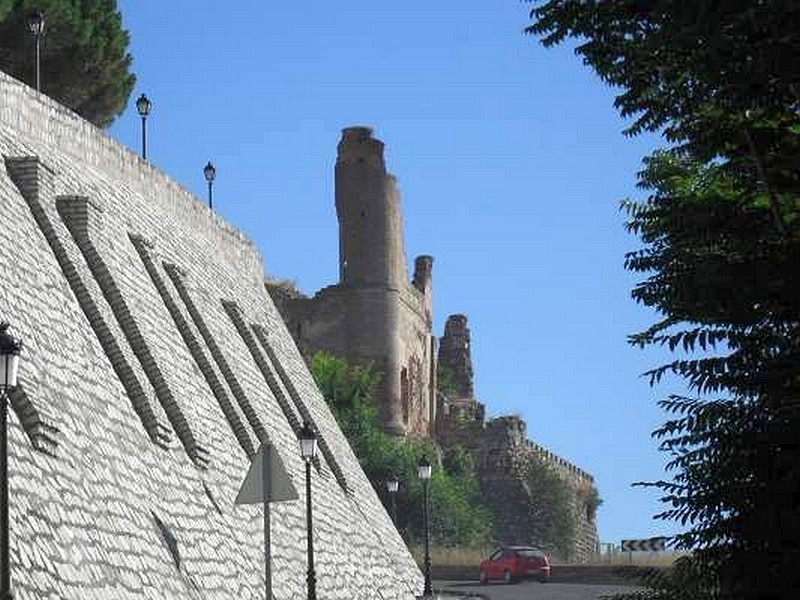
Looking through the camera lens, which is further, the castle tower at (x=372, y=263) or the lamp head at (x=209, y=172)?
the castle tower at (x=372, y=263)

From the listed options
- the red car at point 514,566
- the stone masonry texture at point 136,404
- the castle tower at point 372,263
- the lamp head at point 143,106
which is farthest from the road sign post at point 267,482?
the castle tower at point 372,263

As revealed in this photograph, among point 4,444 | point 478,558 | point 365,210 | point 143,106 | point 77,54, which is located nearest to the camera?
point 4,444

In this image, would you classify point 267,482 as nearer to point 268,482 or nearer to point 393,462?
point 268,482

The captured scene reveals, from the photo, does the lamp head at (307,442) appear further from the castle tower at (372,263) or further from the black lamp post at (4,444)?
the castle tower at (372,263)

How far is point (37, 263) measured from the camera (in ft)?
67.3

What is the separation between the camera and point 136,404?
71.2 ft

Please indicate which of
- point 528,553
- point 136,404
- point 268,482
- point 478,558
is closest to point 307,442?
point 136,404

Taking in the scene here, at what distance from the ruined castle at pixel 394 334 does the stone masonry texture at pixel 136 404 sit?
38.6 meters

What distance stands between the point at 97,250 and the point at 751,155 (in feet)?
34.6

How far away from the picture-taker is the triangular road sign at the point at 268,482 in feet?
58.1

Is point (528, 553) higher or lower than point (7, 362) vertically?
higher

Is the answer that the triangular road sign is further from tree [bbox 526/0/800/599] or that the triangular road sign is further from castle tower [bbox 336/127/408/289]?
castle tower [bbox 336/127/408/289]

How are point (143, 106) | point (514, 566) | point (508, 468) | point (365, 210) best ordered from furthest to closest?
point (508, 468), point (365, 210), point (514, 566), point (143, 106)

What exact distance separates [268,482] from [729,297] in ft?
16.4
